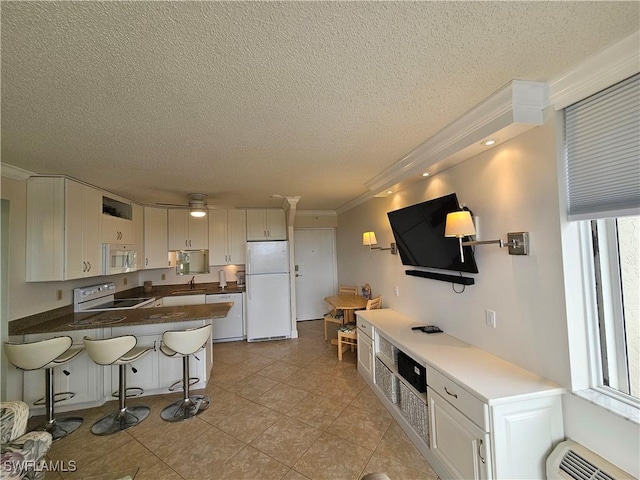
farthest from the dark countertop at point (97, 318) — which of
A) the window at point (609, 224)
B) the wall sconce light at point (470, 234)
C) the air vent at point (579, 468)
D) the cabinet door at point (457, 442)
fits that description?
the window at point (609, 224)

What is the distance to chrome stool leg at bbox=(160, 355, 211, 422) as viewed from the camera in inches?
101

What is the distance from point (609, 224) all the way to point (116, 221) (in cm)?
487

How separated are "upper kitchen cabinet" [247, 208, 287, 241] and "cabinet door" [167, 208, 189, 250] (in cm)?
110

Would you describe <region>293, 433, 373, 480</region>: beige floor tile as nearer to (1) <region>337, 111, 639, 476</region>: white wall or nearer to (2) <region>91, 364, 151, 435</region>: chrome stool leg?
(1) <region>337, 111, 639, 476</region>: white wall

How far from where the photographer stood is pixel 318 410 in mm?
2613

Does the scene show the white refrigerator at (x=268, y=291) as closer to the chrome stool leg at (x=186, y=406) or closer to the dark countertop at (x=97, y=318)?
the dark countertop at (x=97, y=318)

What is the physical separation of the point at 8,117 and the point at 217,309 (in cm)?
234

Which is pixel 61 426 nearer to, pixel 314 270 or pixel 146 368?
pixel 146 368

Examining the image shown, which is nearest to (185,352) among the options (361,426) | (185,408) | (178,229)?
(185,408)

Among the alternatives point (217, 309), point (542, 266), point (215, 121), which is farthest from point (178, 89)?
point (217, 309)

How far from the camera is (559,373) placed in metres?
1.49

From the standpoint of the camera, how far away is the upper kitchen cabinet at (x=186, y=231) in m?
4.81

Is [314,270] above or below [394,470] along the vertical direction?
above

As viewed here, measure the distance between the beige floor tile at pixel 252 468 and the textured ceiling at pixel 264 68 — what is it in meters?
2.41
